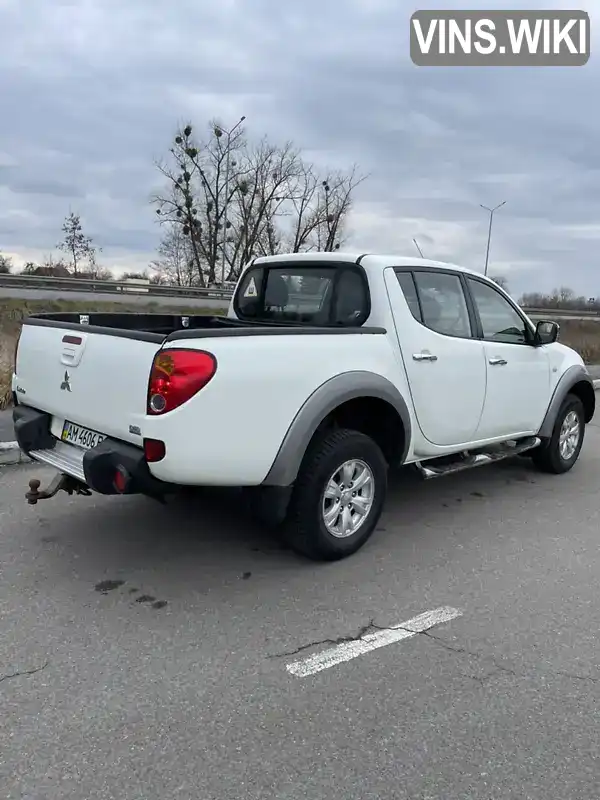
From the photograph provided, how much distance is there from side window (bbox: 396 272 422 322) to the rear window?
11.3 inches

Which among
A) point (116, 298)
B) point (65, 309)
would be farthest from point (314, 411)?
point (116, 298)

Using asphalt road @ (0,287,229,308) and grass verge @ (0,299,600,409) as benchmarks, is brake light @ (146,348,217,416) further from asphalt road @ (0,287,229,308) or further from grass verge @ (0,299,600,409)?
asphalt road @ (0,287,229,308)

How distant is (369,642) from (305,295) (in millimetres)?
2553

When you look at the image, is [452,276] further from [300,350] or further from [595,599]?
[595,599]

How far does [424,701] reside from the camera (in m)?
2.79

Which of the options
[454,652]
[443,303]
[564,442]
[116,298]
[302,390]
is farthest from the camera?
[116,298]

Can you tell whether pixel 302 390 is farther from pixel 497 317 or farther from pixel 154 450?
pixel 497 317

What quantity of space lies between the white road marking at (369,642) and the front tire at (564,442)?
302cm

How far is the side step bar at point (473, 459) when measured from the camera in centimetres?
478

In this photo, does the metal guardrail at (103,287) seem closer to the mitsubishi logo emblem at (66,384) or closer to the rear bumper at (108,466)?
the mitsubishi logo emblem at (66,384)

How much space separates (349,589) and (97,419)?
1.67 meters

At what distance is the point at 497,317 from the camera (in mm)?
5422

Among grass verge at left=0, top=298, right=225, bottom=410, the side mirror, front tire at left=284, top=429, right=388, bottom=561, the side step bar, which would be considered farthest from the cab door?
grass verge at left=0, top=298, right=225, bottom=410

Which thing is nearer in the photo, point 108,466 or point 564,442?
point 108,466
